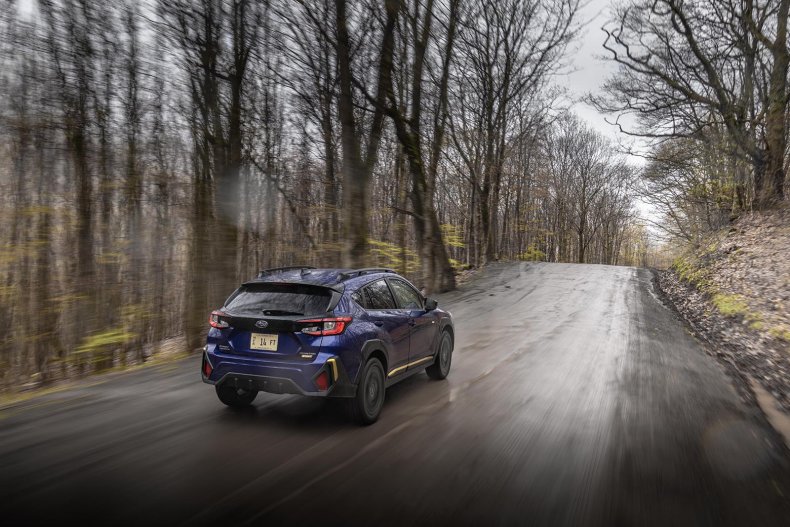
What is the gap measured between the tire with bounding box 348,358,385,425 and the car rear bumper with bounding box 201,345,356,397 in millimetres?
150

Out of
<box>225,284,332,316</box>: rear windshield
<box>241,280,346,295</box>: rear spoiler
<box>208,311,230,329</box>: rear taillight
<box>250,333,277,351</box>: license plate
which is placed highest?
<box>241,280,346,295</box>: rear spoiler

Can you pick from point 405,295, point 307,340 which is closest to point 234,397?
point 307,340

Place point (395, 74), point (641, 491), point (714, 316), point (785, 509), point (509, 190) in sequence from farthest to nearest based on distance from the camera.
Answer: point (509, 190) < point (395, 74) < point (714, 316) < point (641, 491) < point (785, 509)

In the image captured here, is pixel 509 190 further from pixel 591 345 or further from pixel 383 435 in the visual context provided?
pixel 383 435

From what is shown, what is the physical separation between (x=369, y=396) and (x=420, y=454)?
3.15ft

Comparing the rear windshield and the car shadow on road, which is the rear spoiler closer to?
the rear windshield

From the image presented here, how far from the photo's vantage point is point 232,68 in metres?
11.4

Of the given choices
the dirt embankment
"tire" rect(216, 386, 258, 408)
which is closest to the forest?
the dirt embankment

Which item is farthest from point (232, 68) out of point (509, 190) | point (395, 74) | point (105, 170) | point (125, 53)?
point (509, 190)

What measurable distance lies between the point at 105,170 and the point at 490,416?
10.3 m

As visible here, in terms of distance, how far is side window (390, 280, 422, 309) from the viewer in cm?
625

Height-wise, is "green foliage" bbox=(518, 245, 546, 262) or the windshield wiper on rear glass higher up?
"green foliage" bbox=(518, 245, 546, 262)

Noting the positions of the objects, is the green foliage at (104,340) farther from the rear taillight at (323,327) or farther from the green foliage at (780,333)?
the green foliage at (780,333)

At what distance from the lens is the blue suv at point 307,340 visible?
4.71 metres
